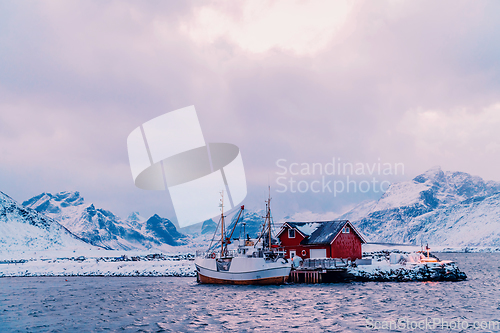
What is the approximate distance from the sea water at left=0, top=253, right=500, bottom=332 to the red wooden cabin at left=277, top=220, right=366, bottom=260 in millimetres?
17083

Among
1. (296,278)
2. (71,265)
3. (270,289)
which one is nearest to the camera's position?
(270,289)

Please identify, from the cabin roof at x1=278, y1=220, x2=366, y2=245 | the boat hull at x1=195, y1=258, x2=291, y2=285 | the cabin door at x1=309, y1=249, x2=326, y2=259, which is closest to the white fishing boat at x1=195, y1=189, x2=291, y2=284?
the boat hull at x1=195, y1=258, x2=291, y2=285

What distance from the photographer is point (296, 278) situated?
58562mm

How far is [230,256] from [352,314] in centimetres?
2904

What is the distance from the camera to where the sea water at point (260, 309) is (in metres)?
28.0

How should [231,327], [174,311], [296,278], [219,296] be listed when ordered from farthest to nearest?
1. [296,278]
2. [219,296]
3. [174,311]
4. [231,327]

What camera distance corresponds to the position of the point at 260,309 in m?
34.4

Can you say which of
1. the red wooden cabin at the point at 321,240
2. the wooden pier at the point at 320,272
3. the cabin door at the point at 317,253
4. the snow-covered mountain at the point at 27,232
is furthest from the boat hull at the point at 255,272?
the snow-covered mountain at the point at 27,232

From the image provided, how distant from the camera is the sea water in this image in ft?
91.7

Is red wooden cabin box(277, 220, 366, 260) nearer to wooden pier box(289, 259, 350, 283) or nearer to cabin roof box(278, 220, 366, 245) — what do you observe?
cabin roof box(278, 220, 366, 245)

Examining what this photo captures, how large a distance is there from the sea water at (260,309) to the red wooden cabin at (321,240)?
17083 mm

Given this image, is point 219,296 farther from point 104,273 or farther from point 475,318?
point 104,273

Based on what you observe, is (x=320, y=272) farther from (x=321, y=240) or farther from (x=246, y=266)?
(x=321, y=240)

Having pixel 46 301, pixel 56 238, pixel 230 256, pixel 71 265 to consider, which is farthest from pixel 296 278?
pixel 56 238
